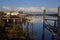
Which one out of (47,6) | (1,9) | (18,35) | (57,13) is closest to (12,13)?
(1,9)

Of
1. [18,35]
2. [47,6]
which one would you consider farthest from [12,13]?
[47,6]

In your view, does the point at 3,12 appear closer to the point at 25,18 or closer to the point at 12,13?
the point at 12,13

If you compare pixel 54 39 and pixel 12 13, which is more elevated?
pixel 12 13

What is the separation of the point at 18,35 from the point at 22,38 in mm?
81

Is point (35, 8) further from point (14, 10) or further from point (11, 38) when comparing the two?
point (11, 38)

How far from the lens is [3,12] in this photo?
71.7 inches

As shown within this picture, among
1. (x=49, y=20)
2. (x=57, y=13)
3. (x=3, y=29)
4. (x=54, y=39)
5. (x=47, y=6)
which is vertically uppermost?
(x=47, y=6)

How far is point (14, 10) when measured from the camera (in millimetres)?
1809

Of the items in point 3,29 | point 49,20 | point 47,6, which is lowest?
point 3,29

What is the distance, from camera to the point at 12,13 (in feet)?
5.97

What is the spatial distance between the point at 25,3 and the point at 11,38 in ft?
1.96

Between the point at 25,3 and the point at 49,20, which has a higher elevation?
the point at 25,3

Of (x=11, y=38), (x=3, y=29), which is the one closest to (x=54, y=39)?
(x=11, y=38)

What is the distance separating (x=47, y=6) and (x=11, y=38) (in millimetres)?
762
